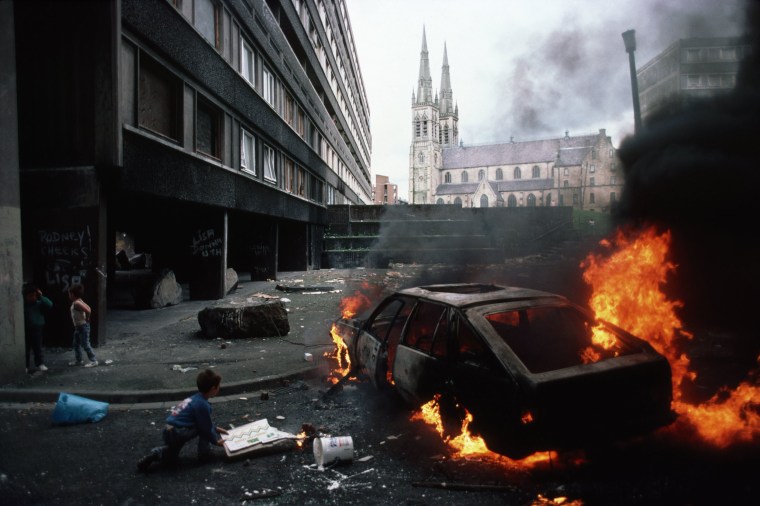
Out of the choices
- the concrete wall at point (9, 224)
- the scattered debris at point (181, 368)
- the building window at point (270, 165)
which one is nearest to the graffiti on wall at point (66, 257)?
the concrete wall at point (9, 224)

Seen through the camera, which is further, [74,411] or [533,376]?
[74,411]

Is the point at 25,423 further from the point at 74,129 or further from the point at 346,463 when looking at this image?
the point at 74,129

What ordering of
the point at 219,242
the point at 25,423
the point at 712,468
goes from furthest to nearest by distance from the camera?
1. the point at 219,242
2. the point at 25,423
3. the point at 712,468

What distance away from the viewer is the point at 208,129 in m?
12.6

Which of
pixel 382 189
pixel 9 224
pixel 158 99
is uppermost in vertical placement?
pixel 382 189

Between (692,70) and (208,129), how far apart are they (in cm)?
1105

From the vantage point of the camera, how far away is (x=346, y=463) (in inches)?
150

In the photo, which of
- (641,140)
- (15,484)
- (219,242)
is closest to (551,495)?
(15,484)

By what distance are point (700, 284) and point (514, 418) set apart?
277 inches

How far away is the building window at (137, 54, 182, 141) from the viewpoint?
9.21 meters

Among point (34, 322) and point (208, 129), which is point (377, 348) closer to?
point (34, 322)

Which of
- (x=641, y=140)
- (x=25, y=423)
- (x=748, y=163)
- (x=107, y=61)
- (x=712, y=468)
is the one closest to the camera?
(x=712, y=468)

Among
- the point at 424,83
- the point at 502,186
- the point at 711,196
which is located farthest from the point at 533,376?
the point at 424,83

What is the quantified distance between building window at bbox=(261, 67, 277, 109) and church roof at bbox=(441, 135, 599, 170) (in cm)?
7297
